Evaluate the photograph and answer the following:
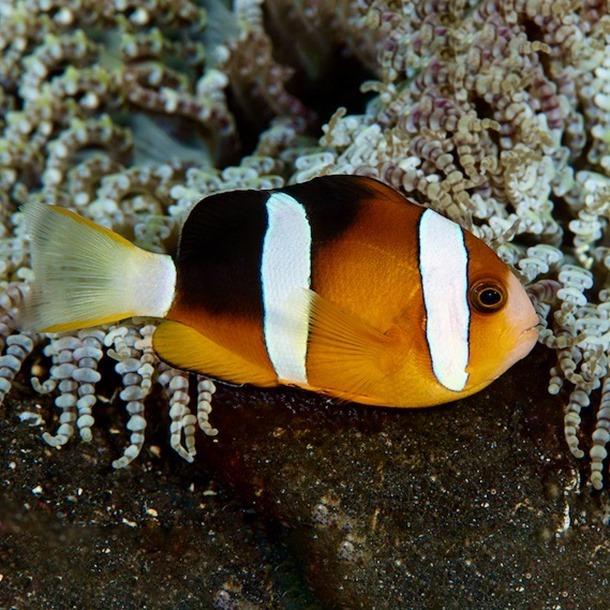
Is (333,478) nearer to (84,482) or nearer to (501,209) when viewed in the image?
(84,482)

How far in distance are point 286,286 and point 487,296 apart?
39 centimetres

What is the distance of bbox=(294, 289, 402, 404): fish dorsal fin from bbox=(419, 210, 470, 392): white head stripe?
3.1 inches

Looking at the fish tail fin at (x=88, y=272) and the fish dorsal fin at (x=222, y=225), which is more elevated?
the fish dorsal fin at (x=222, y=225)

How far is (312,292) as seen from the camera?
137 centimetres

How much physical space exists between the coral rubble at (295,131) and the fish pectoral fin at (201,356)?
4.8 inches

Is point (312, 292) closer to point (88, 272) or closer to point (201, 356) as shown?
point (201, 356)

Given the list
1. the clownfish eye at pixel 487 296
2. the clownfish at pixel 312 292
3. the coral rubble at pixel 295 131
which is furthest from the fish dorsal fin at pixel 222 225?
the clownfish eye at pixel 487 296

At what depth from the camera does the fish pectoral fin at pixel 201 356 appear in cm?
150

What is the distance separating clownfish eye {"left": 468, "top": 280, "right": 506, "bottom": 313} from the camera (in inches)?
53.4

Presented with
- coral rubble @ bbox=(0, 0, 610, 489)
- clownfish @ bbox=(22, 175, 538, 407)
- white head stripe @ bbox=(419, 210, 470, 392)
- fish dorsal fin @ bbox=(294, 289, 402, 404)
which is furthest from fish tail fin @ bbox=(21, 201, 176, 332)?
white head stripe @ bbox=(419, 210, 470, 392)

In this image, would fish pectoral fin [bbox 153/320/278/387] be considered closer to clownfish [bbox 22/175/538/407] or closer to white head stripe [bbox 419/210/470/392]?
clownfish [bbox 22/175/538/407]

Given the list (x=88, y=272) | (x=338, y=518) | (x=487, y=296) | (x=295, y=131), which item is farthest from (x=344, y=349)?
(x=295, y=131)

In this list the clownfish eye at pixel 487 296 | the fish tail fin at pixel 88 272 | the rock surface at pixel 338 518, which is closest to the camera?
the clownfish eye at pixel 487 296

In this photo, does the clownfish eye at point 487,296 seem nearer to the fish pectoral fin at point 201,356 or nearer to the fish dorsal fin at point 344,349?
the fish dorsal fin at point 344,349
